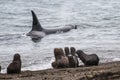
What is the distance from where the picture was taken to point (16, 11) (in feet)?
109

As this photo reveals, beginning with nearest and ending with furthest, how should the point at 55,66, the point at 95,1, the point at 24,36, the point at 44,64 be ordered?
the point at 55,66 < the point at 44,64 < the point at 24,36 < the point at 95,1

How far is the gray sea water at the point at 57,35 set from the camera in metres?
15.4

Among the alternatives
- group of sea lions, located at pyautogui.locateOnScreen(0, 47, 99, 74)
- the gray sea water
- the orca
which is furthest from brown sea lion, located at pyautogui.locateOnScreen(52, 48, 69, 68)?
the orca

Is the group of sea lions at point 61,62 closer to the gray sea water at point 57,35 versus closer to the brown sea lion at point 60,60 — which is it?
the brown sea lion at point 60,60

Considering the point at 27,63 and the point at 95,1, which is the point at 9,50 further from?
the point at 95,1

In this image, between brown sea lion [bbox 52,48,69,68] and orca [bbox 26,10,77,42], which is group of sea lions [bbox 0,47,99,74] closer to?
brown sea lion [bbox 52,48,69,68]

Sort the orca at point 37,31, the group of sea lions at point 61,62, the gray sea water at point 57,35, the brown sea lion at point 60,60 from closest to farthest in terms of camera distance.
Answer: the group of sea lions at point 61,62, the brown sea lion at point 60,60, the gray sea water at point 57,35, the orca at point 37,31

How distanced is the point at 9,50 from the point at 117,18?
12.9 m

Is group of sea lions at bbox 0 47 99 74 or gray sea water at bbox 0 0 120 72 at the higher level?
group of sea lions at bbox 0 47 99 74

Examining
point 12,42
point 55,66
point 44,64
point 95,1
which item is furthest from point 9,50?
point 95,1

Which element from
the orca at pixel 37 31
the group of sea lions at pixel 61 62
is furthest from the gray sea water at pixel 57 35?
the group of sea lions at pixel 61 62

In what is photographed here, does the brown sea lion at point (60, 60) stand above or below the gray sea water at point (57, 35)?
above

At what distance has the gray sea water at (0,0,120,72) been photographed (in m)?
15.4

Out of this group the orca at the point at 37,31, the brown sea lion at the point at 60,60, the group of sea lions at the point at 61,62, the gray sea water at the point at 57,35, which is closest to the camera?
the group of sea lions at the point at 61,62
